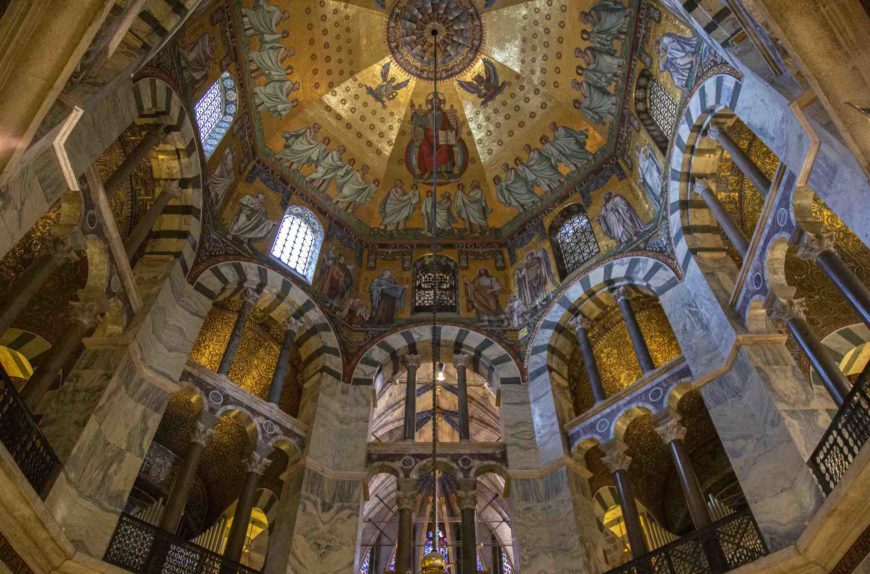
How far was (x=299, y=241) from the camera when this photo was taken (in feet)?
49.7

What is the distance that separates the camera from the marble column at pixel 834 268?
7972mm

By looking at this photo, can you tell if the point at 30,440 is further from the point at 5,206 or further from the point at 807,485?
the point at 807,485

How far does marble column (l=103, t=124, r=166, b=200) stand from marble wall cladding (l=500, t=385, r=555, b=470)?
770 cm

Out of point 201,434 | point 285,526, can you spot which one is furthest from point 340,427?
point 201,434

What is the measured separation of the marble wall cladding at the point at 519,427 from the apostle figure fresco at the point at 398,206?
18.9 feet

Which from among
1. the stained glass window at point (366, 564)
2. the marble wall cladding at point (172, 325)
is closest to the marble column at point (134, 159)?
the marble wall cladding at point (172, 325)

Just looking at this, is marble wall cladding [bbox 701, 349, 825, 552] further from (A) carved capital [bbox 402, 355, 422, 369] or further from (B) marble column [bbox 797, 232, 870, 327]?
(A) carved capital [bbox 402, 355, 422, 369]

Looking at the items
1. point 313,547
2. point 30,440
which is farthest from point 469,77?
point 30,440

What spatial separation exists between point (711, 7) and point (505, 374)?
7.42 meters

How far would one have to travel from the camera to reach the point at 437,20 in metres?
16.9

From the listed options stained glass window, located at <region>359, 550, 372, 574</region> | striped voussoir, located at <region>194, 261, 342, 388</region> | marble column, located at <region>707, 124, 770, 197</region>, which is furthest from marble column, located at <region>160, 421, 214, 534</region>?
marble column, located at <region>707, 124, 770, 197</region>

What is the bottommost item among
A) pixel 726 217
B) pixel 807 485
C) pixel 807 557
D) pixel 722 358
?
pixel 807 557

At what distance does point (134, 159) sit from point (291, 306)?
4422 millimetres

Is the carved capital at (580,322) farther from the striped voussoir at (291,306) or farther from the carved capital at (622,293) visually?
the striped voussoir at (291,306)
